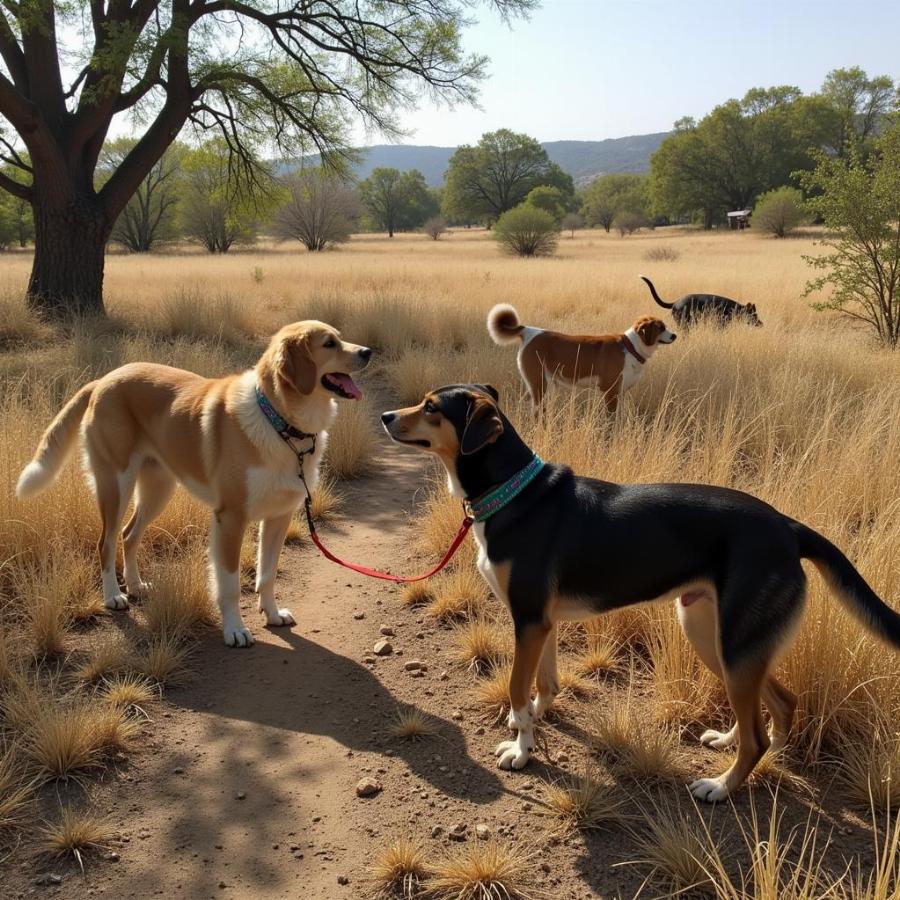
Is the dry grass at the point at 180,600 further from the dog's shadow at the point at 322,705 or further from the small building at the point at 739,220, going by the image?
the small building at the point at 739,220

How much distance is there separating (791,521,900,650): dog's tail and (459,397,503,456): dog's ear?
121cm

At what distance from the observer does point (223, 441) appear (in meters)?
3.92

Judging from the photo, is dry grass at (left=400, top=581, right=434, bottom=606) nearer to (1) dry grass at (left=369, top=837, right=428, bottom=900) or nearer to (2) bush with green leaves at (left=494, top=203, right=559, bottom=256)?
(1) dry grass at (left=369, top=837, right=428, bottom=900)

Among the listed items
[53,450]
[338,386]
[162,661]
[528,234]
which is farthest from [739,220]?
[162,661]

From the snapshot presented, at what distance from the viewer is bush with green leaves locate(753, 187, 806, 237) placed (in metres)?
47.6

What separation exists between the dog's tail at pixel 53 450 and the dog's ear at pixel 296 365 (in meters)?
1.42

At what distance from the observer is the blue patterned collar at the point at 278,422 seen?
152 inches

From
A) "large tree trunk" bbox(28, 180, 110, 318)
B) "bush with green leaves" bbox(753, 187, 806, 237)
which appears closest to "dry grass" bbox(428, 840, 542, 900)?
"large tree trunk" bbox(28, 180, 110, 318)

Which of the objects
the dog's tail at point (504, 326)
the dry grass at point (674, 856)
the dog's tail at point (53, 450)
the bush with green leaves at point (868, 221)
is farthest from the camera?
the bush with green leaves at point (868, 221)

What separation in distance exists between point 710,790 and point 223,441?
2.93m

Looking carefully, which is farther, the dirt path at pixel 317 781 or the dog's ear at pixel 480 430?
the dog's ear at pixel 480 430

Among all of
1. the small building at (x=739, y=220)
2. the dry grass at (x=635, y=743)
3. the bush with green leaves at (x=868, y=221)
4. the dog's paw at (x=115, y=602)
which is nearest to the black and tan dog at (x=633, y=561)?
the dry grass at (x=635, y=743)

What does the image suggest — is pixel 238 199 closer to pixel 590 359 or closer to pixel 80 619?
pixel 590 359

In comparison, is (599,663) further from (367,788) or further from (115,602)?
(115,602)
